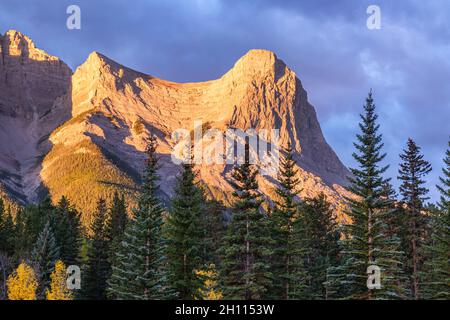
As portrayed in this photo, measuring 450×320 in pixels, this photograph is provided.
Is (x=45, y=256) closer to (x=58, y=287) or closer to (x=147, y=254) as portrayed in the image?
(x=58, y=287)

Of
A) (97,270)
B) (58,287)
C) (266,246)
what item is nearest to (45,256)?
(58,287)

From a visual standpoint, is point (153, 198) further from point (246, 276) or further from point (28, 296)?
point (28, 296)

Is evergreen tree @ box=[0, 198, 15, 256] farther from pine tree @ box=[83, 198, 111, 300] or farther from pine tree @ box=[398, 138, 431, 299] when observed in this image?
pine tree @ box=[398, 138, 431, 299]

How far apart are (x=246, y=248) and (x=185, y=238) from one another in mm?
6113

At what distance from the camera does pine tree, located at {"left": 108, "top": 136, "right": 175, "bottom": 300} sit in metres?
39.9

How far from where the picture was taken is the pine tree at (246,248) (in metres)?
39.6

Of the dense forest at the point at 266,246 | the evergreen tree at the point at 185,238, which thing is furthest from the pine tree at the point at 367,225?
Result: the evergreen tree at the point at 185,238

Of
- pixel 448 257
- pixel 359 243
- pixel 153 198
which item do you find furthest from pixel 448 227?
pixel 153 198

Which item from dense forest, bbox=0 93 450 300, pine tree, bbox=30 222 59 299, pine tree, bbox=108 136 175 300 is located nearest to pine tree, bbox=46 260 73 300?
dense forest, bbox=0 93 450 300

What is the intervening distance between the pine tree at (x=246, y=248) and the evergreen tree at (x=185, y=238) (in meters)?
3.37

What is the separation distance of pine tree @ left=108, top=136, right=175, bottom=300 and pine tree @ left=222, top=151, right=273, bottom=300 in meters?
4.96

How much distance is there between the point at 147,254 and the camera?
4081 cm

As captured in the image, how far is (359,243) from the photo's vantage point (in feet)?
122
